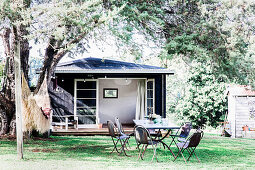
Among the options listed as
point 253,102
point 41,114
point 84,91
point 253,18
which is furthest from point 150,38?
point 253,102

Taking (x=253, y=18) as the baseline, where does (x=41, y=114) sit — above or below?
below

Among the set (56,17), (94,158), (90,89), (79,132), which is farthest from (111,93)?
(56,17)

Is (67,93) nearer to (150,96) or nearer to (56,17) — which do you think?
(150,96)

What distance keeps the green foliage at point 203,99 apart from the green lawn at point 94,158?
9.10 meters

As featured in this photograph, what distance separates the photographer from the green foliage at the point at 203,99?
16.7 meters

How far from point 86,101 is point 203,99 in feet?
26.9

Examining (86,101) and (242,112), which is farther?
(242,112)

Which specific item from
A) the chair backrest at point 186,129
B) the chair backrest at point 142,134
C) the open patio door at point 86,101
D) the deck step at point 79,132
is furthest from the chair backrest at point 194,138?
the open patio door at point 86,101

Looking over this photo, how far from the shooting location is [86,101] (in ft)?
35.3

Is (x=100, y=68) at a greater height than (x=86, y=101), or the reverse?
(x=100, y=68)

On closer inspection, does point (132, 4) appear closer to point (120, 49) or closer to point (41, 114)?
point (120, 49)

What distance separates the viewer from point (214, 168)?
538cm

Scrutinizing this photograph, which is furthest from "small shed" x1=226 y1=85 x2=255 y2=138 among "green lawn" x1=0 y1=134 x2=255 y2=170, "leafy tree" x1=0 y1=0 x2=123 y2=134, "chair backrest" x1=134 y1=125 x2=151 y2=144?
"leafy tree" x1=0 y1=0 x2=123 y2=134

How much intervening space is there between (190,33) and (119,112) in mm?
7467
